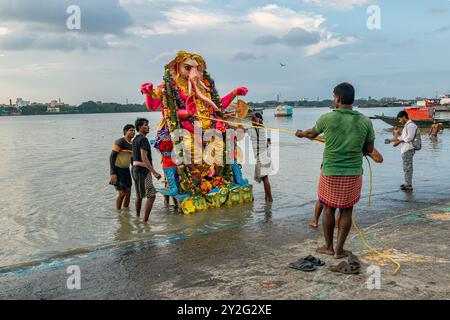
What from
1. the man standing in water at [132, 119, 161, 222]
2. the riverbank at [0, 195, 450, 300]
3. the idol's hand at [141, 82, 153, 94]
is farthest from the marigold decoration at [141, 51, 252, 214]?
the riverbank at [0, 195, 450, 300]

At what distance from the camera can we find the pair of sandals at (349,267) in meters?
4.33

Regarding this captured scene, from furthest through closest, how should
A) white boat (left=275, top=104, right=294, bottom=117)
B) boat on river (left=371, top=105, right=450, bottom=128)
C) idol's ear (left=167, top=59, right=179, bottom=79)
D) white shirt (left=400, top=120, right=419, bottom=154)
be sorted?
white boat (left=275, top=104, right=294, bottom=117), boat on river (left=371, top=105, right=450, bottom=128), white shirt (left=400, top=120, right=419, bottom=154), idol's ear (left=167, top=59, right=179, bottom=79)

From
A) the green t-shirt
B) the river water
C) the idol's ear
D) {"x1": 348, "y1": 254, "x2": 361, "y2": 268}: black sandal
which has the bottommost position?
the river water

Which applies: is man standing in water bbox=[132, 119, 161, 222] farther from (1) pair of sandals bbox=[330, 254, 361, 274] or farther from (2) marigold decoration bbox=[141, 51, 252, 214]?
(1) pair of sandals bbox=[330, 254, 361, 274]

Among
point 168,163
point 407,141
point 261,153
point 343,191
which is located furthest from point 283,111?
point 343,191

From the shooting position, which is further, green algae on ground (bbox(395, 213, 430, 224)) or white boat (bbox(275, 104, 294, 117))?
white boat (bbox(275, 104, 294, 117))

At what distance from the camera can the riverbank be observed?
4012mm

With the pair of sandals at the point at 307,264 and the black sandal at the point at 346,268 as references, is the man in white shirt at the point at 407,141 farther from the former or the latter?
the black sandal at the point at 346,268

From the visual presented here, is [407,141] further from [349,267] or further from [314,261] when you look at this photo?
[349,267]

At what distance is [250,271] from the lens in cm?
459

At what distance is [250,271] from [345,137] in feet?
5.77

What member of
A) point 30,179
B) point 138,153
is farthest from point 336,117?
point 30,179

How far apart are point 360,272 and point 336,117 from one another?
1629 mm
